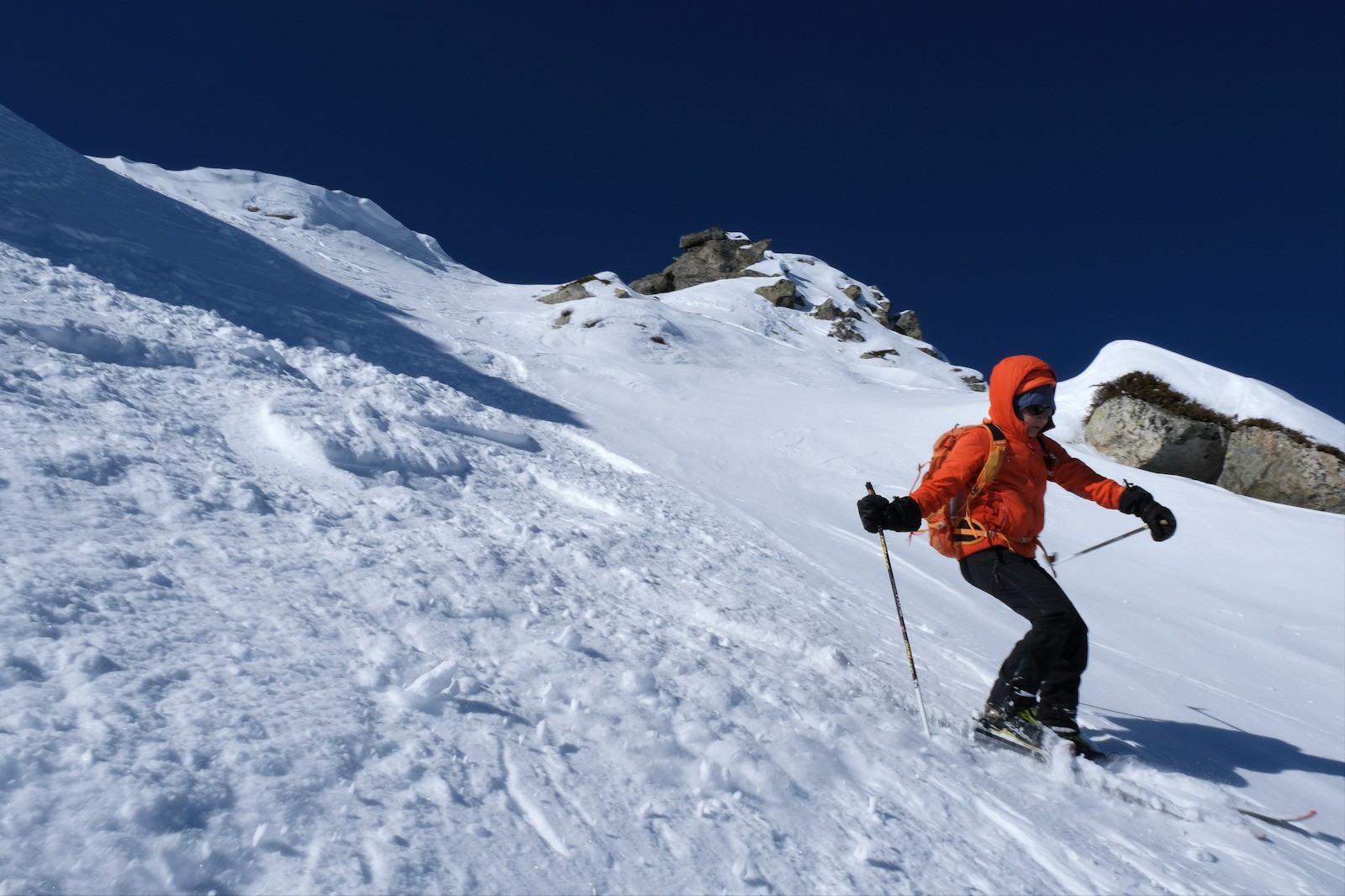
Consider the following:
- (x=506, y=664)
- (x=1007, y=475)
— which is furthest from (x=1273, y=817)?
(x=506, y=664)

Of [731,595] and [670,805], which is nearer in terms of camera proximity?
[670,805]

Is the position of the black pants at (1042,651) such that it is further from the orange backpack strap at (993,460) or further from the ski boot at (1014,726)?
the orange backpack strap at (993,460)

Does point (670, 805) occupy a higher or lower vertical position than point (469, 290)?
lower

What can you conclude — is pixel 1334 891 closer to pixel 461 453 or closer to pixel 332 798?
pixel 332 798

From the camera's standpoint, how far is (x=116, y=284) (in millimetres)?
8141

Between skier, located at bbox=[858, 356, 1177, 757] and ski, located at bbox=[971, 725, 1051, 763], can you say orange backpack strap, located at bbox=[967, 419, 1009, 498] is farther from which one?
ski, located at bbox=[971, 725, 1051, 763]

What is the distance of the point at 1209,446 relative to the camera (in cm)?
1204

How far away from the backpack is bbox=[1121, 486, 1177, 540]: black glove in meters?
0.84

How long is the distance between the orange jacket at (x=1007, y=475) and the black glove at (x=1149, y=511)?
0.55 metres

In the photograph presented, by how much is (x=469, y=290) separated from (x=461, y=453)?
78.1 feet

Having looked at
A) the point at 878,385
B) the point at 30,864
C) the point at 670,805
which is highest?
the point at 878,385

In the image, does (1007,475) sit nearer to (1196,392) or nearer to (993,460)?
(993,460)

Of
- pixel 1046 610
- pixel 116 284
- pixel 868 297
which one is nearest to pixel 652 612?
pixel 1046 610

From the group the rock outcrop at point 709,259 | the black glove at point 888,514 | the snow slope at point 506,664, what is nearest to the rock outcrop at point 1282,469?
the snow slope at point 506,664
